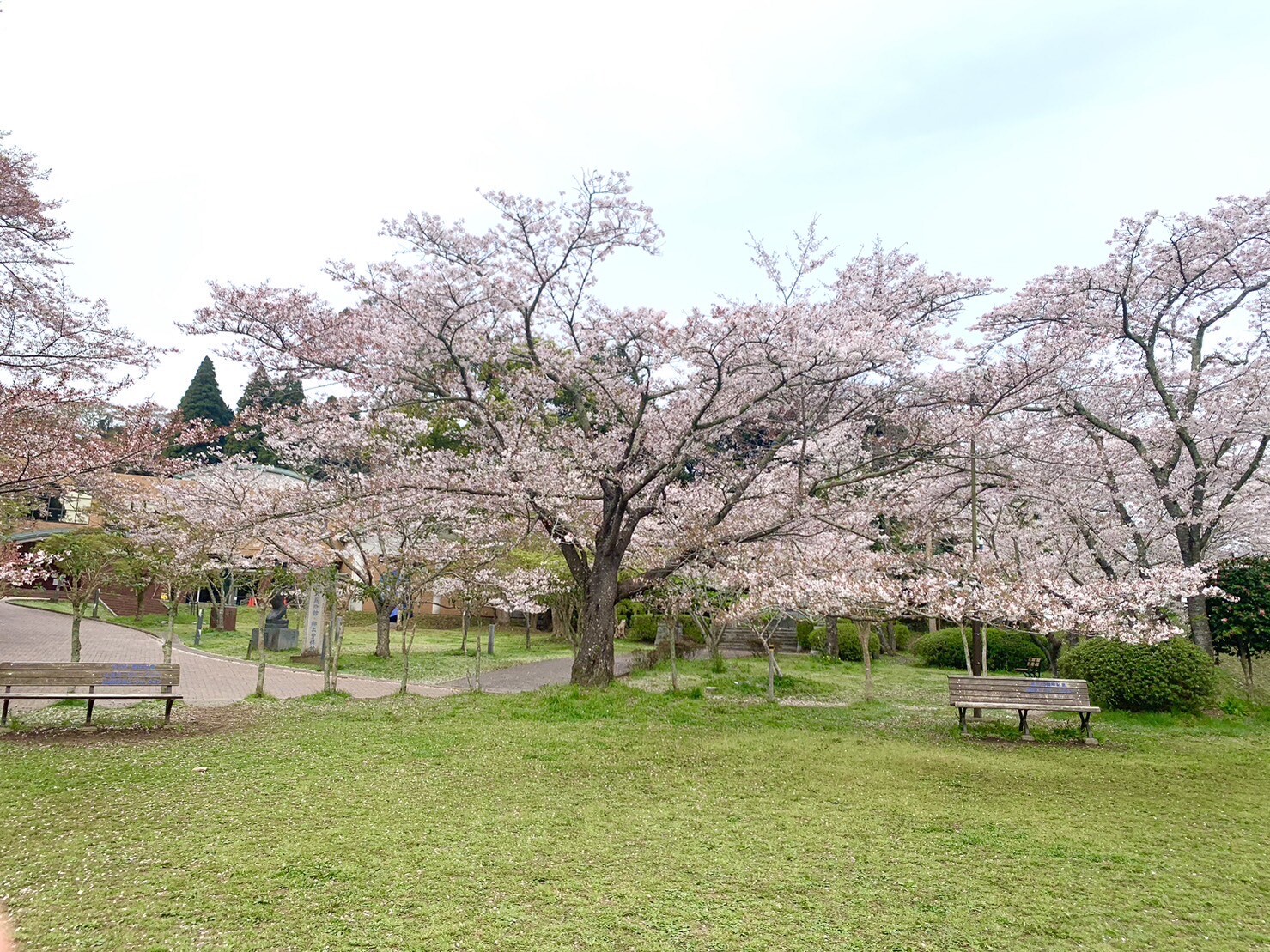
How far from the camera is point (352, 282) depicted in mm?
10617

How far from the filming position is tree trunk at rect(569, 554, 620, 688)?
457 inches

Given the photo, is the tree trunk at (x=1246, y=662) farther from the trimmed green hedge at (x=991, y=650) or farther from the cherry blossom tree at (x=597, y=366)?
the cherry blossom tree at (x=597, y=366)

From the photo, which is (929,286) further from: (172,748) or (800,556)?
(172,748)

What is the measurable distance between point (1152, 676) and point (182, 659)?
60.7 ft

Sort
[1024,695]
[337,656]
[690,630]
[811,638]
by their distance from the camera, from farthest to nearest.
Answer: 1. [690,630]
2. [811,638]
3. [337,656]
4. [1024,695]

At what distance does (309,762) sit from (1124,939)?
6260 millimetres

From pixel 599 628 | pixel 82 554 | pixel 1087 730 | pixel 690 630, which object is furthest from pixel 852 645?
pixel 82 554

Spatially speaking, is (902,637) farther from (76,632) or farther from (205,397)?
(205,397)

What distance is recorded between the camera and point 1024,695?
8969 millimetres

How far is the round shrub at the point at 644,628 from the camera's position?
1075 inches

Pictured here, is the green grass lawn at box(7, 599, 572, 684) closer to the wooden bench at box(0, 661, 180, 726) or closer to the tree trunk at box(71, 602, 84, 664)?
the wooden bench at box(0, 661, 180, 726)

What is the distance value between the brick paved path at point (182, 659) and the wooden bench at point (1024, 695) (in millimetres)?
7898

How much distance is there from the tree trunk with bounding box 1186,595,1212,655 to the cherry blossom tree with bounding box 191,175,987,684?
5631mm

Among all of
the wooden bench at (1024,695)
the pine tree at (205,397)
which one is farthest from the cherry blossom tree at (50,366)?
the pine tree at (205,397)
